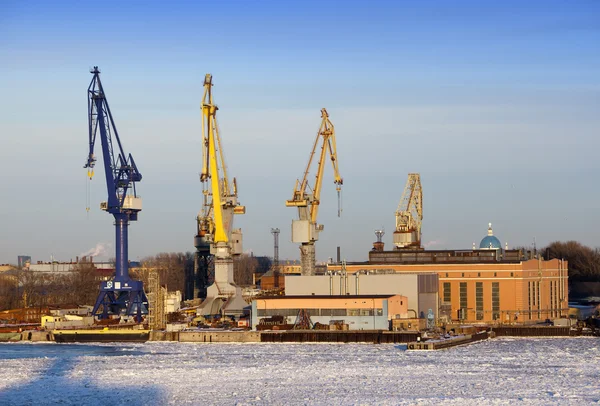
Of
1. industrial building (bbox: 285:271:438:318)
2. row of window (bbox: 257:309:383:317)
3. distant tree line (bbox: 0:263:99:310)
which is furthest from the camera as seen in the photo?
distant tree line (bbox: 0:263:99:310)

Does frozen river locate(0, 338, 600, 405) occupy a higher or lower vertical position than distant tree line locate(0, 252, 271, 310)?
lower

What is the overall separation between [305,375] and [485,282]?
126 feet

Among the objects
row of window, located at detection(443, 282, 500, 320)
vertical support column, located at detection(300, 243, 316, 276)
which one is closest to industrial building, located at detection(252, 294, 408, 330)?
row of window, located at detection(443, 282, 500, 320)

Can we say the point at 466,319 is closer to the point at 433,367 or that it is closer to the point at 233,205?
the point at 233,205

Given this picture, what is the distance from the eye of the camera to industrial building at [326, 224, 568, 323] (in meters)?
84.9

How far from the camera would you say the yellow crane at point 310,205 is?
304 feet

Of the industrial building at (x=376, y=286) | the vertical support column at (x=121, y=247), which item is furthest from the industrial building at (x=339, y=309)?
the vertical support column at (x=121, y=247)

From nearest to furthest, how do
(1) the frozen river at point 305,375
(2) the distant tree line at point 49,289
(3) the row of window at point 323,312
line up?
(1) the frozen river at point 305,375
(3) the row of window at point 323,312
(2) the distant tree line at point 49,289

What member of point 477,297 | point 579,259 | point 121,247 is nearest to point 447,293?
point 477,297

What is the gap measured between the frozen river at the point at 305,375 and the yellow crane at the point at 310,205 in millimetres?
24910

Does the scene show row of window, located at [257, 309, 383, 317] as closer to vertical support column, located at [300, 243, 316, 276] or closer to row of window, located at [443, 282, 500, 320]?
row of window, located at [443, 282, 500, 320]

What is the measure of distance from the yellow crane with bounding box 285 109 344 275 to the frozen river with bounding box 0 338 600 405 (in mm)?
24910

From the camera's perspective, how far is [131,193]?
9388 cm

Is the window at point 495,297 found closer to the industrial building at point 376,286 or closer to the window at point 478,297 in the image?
the window at point 478,297
